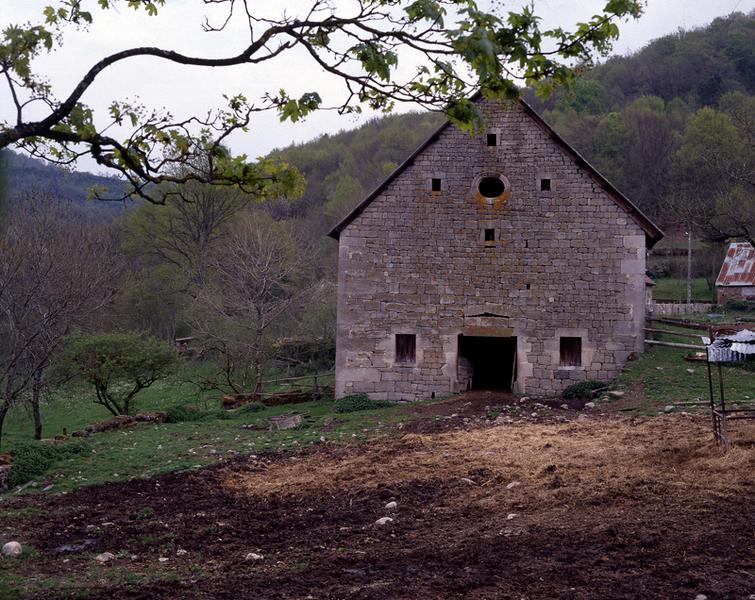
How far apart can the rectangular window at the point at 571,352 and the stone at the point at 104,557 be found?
1431cm

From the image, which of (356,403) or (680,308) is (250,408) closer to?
(356,403)

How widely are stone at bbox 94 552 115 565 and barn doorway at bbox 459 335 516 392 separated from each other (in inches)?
534

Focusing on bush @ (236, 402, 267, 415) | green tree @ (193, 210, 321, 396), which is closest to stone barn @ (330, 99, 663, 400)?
bush @ (236, 402, 267, 415)

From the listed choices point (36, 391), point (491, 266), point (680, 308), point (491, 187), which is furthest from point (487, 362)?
point (680, 308)

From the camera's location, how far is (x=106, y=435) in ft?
56.5

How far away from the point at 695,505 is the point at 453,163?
13.9 meters

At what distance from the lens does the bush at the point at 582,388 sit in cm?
1970

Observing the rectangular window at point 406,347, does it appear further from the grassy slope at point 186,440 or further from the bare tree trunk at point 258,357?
the bare tree trunk at point 258,357

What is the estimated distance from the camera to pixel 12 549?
834cm

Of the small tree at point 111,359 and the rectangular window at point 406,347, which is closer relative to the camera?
the rectangular window at point 406,347

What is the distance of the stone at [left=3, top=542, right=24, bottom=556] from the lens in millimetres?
8289

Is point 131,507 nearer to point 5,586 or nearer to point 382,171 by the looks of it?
point 5,586

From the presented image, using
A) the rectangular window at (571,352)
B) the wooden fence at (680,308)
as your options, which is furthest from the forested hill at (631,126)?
the rectangular window at (571,352)

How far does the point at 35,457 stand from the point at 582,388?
12.3 metres
